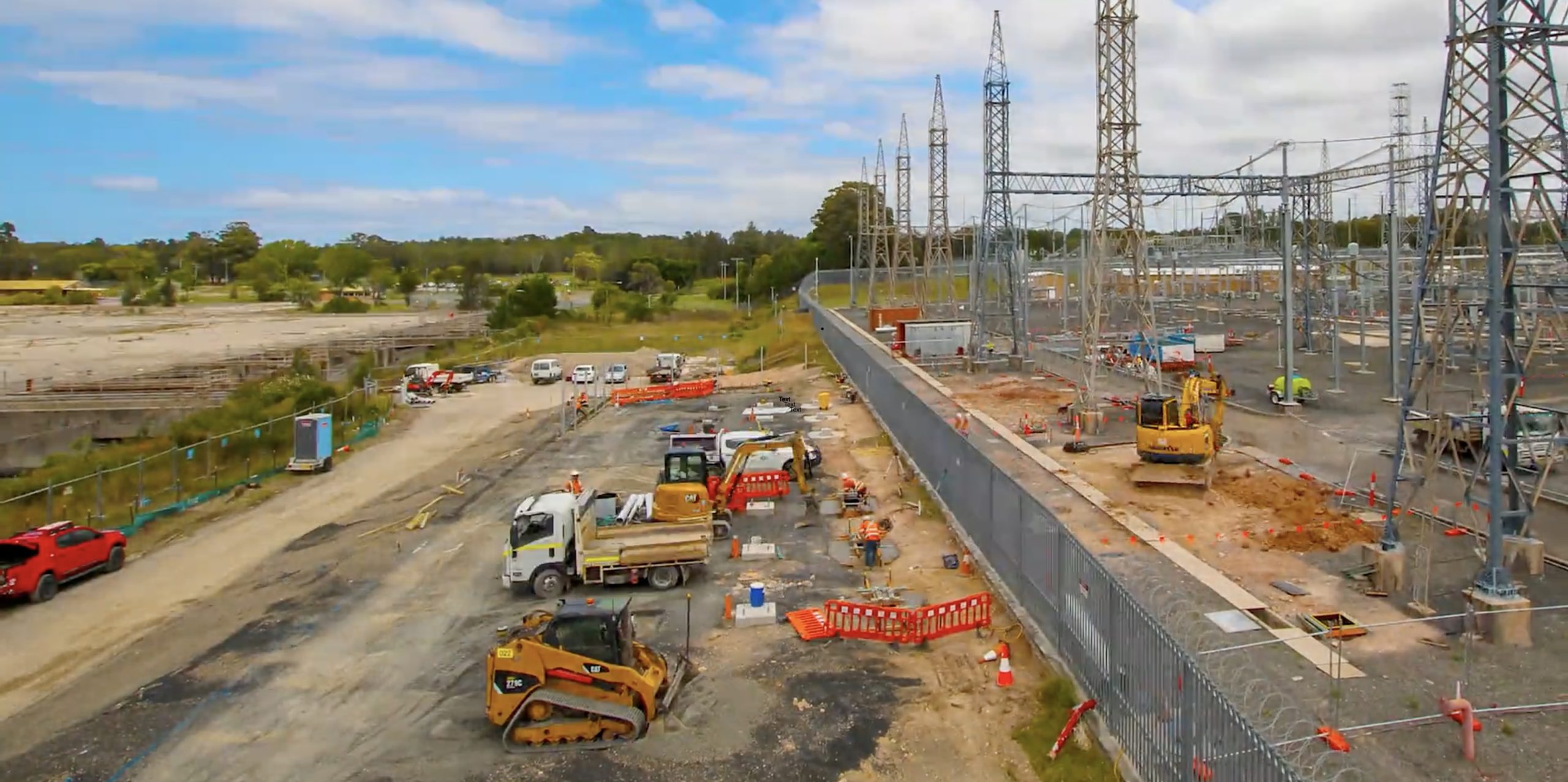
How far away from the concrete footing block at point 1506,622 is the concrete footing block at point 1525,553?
6.95 feet

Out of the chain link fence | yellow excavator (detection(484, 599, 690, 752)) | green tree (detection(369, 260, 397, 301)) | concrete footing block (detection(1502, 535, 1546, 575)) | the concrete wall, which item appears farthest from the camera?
green tree (detection(369, 260, 397, 301))

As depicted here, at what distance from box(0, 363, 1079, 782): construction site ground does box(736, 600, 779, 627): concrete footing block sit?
0.95 feet

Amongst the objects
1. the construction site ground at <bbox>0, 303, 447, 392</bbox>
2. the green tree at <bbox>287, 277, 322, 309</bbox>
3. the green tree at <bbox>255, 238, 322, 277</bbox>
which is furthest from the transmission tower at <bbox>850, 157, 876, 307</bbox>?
the green tree at <bbox>255, 238, 322, 277</bbox>

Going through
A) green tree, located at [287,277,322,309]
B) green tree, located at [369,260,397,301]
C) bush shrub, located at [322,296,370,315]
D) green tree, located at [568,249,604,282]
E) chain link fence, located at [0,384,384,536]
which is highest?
green tree, located at [568,249,604,282]

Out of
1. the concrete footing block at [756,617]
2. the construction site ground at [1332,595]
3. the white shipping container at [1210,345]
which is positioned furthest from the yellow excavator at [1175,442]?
the white shipping container at [1210,345]

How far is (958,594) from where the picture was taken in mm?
17438

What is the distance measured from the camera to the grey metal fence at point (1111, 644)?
796 cm

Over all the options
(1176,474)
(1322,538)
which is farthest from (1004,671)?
(1176,474)

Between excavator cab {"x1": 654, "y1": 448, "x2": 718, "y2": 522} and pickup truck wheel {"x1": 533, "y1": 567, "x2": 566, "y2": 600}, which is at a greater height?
excavator cab {"x1": 654, "y1": 448, "x2": 718, "y2": 522}

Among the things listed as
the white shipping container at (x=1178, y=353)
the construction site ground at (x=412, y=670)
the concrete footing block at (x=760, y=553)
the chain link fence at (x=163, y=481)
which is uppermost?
the white shipping container at (x=1178, y=353)

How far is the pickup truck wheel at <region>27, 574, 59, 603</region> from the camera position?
62.2 feet

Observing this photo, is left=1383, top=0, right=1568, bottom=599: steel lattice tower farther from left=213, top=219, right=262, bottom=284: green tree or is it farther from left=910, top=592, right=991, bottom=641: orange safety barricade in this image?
left=213, top=219, right=262, bottom=284: green tree

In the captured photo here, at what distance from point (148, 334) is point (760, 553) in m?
83.2

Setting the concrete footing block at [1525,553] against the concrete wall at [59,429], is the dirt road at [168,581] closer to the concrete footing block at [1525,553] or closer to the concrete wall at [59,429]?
the concrete wall at [59,429]
